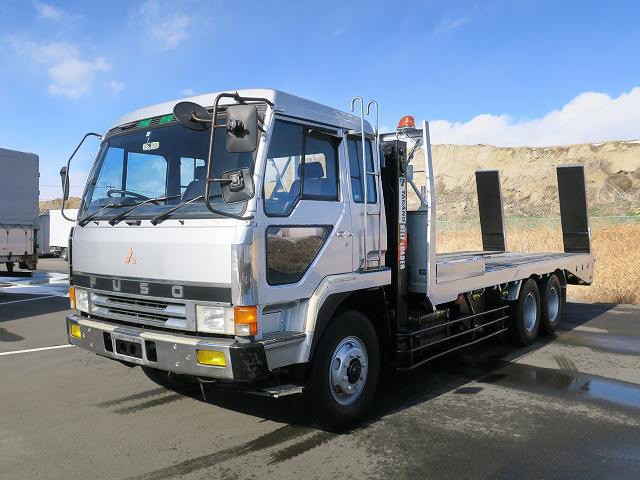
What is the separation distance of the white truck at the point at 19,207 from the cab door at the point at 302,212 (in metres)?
12.1

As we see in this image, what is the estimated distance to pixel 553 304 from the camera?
8500 millimetres

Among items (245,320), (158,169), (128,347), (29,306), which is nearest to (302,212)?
(245,320)

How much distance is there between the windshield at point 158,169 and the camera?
12.9ft

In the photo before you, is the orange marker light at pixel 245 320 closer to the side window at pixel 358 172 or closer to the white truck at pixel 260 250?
the white truck at pixel 260 250

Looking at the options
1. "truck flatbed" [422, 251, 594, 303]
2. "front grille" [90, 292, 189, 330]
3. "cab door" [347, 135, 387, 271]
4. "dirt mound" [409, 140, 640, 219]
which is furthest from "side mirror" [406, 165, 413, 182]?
"dirt mound" [409, 140, 640, 219]

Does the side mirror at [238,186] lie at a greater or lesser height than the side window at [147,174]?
lesser

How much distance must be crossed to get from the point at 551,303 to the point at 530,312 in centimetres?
85

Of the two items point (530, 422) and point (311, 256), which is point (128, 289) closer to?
point (311, 256)

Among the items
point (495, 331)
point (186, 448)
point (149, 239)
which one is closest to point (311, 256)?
point (149, 239)

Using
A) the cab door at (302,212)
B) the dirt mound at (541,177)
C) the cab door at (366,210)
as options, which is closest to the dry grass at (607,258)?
the cab door at (366,210)

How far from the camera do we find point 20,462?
3791 mm

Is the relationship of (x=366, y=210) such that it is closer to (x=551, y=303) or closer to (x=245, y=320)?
(x=245, y=320)

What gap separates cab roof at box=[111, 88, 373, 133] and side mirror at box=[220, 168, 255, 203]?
0.71m

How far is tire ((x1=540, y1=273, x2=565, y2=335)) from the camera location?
8140 mm
